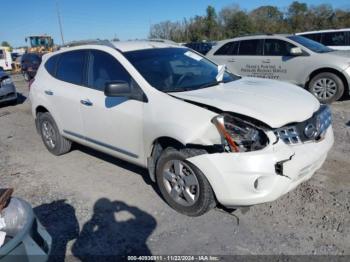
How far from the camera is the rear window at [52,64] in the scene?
17.0ft

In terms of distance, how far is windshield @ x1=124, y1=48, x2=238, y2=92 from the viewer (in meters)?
3.80

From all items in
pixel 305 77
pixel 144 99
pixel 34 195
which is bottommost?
pixel 34 195

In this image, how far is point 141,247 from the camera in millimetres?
3057

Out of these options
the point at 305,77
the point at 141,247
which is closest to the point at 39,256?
the point at 141,247

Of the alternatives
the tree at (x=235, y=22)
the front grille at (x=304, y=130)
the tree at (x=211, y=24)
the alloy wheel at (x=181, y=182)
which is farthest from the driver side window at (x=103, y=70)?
the tree at (x=211, y=24)

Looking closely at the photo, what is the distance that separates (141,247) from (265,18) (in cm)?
5244

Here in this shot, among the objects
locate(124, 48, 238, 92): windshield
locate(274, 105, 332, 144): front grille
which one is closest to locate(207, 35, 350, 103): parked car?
locate(124, 48, 238, 92): windshield

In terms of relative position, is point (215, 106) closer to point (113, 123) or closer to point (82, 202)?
point (113, 123)

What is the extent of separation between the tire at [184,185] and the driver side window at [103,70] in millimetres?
1067

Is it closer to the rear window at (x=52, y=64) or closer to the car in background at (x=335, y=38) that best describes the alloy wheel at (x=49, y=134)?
the rear window at (x=52, y=64)

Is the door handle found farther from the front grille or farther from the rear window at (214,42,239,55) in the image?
the rear window at (214,42,239,55)

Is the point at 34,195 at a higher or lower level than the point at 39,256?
lower

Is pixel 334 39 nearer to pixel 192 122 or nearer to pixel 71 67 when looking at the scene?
pixel 71 67

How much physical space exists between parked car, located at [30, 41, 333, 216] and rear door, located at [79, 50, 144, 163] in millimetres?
13
